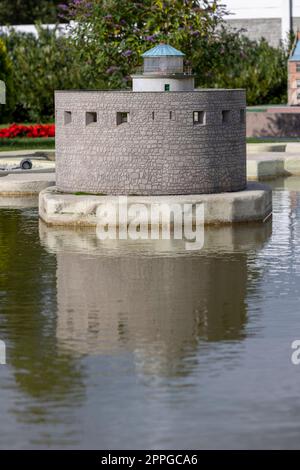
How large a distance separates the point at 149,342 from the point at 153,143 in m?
10.1

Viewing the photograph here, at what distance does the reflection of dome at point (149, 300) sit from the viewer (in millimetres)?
15781

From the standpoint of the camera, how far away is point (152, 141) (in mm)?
25438

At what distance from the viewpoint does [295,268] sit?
2078 cm

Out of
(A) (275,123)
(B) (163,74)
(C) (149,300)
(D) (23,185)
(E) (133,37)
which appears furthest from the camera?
(A) (275,123)

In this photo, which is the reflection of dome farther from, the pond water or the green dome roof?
the green dome roof

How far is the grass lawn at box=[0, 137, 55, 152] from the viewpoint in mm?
41906

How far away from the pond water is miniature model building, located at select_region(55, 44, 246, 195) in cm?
168

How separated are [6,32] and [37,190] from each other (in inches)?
1148

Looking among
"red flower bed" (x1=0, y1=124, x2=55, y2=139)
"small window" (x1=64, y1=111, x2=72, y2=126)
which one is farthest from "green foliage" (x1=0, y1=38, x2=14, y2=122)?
"small window" (x1=64, y1=111, x2=72, y2=126)

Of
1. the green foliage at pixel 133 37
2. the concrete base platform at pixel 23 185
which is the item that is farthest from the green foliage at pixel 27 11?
the concrete base platform at pixel 23 185

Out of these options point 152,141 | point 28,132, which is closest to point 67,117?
point 152,141

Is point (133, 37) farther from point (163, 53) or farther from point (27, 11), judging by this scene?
point (27, 11)

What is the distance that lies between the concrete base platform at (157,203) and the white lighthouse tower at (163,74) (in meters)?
3.77
